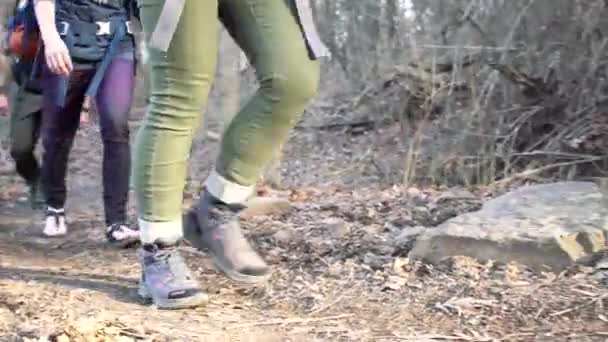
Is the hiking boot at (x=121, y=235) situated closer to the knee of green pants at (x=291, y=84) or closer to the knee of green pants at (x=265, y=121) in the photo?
the knee of green pants at (x=265, y=121)

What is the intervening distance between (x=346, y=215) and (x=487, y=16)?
319 cm

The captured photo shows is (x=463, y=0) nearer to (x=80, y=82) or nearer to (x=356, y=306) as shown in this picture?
(x=80, y=82)

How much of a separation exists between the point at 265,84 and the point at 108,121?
4.34 ft

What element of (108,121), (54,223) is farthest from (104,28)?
(54,223)

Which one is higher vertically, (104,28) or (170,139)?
(104,28)

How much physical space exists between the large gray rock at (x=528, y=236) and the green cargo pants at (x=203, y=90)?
0.76 m

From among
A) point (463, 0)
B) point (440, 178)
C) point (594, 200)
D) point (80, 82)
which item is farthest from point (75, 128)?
point (463, 0)

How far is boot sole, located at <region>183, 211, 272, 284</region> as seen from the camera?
3.10 m

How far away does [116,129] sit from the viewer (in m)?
4.02

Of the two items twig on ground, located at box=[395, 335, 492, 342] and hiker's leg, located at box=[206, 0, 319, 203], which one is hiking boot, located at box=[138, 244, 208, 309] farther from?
twig on ground, located at box=[395, 335, 492, 342]

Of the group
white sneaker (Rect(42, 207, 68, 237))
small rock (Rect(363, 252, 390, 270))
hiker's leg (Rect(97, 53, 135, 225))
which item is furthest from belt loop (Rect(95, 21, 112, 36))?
small rock (Rect(363, 252, 390, 270))

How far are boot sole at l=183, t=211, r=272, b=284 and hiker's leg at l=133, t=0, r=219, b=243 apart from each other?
10.3 inches

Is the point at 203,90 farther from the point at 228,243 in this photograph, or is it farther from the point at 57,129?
the point at 57,129

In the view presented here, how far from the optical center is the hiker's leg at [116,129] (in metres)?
3.99
